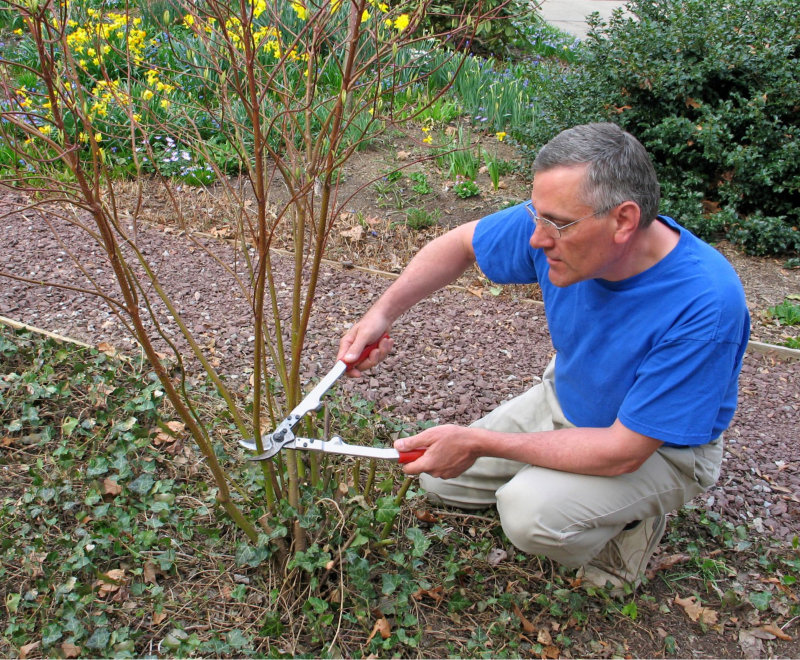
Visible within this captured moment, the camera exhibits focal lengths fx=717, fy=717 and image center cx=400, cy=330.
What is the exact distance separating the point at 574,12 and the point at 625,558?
10087mm

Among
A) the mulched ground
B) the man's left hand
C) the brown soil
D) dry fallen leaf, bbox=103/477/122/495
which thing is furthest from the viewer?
the mulched ground

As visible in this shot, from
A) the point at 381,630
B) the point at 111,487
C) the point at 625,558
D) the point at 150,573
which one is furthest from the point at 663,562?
the point at 111,487

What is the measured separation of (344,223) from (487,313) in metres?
1.25

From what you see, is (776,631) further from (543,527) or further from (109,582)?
(109,582)

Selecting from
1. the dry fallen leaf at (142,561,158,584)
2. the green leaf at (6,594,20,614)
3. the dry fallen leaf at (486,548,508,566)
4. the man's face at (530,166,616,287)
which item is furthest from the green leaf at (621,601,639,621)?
the green leaf at (6,594,20,614)

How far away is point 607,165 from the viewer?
1803 millimetres

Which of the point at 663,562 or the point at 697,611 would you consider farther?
the point at 663,562

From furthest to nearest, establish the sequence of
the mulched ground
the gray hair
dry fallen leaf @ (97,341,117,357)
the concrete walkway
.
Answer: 1. the concrete walkway
2. dry fallen leaf @ (97,341,117,357)
3. the mulched ground
4. the gray hair

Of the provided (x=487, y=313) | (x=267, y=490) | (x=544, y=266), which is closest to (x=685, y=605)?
(x=544, y=266)

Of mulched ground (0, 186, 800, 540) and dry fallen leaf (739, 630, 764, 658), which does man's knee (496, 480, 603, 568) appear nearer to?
dry fallen leaf (739, 630, 764, 658)

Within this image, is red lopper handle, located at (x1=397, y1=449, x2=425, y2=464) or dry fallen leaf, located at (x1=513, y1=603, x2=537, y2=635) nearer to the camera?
red lopper handle, located at (x1=397, y1=449, x2=425, y2=464)

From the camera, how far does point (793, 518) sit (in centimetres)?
259

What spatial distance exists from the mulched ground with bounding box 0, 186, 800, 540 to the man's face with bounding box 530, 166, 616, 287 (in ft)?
3.43

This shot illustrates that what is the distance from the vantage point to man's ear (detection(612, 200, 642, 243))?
1.82 meters
